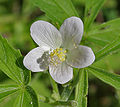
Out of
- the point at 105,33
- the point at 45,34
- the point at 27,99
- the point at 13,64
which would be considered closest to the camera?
the point at 27,99

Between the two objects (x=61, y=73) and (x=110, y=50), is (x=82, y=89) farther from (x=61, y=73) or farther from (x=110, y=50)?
(x=110, y=50)

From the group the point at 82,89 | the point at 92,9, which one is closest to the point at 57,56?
the point at 82,89

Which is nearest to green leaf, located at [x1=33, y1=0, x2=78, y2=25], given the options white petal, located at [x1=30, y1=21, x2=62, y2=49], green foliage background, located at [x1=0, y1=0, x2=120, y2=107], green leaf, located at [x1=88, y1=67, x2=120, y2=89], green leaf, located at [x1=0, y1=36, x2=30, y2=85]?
green foliage background, located at [x1=0, y1=0, x2=120, y2=107]

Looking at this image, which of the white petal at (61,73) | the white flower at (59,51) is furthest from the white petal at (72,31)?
the white petal at (61,73)

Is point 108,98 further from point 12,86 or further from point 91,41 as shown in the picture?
point 12,86

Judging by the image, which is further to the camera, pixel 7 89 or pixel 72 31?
pixel 72 31

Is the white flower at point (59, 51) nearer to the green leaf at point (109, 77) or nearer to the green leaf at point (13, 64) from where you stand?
the green leaf at point (13, 64)

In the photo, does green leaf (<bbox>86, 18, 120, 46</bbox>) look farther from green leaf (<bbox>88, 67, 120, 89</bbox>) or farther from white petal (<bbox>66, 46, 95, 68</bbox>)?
green leaf (<bbox>88, 67, 120, 89</bbox>)
